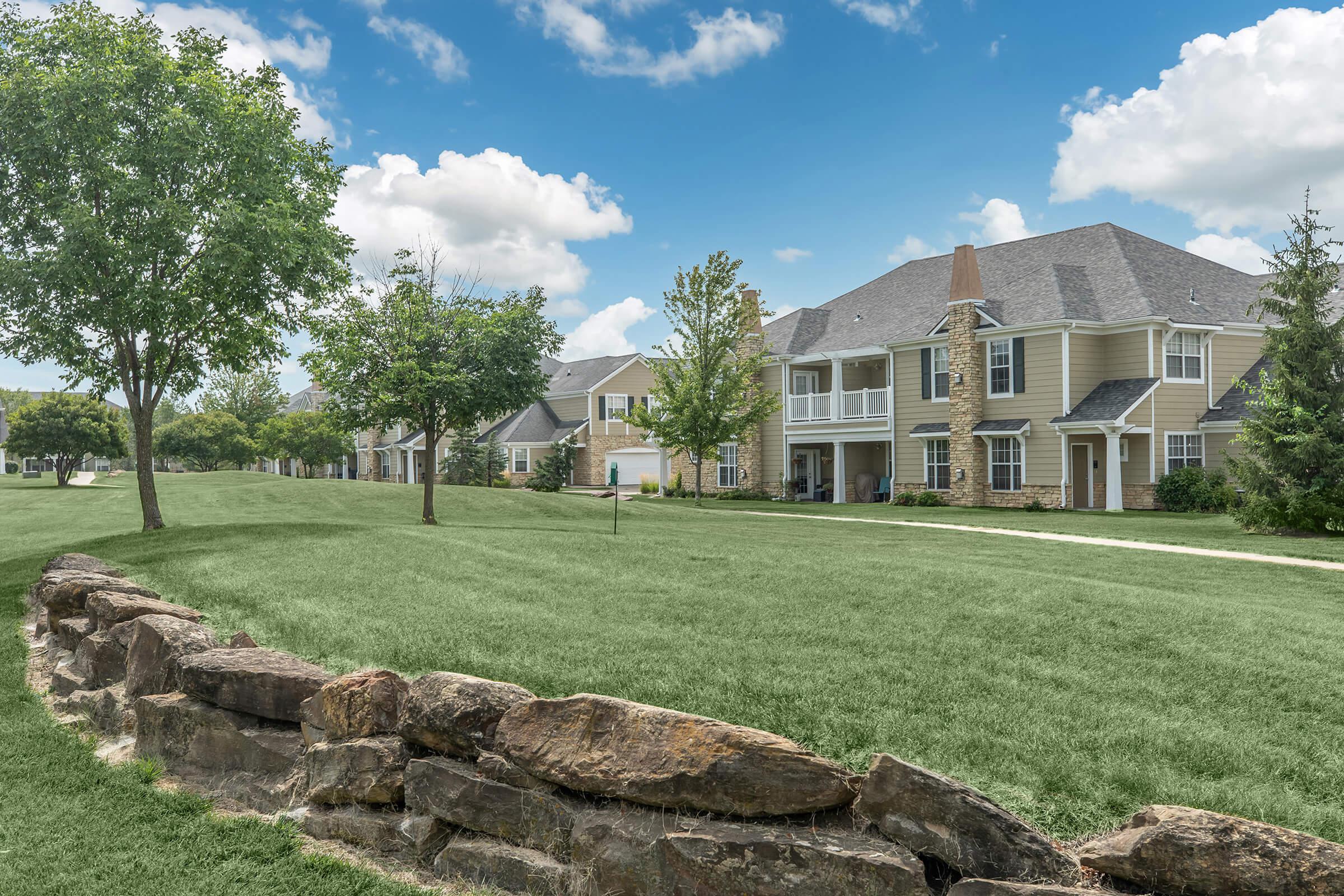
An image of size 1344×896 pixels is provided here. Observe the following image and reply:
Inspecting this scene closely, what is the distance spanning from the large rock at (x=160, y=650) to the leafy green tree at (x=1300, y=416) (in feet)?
60.4

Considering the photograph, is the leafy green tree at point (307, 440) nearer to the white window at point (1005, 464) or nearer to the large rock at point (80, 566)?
the white window at point (1005, 464)

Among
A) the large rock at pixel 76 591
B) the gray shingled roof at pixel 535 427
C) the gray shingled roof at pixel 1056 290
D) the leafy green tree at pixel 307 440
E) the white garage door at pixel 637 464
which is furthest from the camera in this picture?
the leafy green tree at pixel 307 440

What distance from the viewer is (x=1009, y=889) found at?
9.58 feet

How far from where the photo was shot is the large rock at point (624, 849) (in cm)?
349

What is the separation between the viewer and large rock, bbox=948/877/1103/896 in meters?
2.88

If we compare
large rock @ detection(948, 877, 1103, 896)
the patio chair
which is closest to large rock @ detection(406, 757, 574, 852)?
large rock @ detection(948, 877, 1103, 896)

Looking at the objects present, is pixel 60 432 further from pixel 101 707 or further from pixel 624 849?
pixel 624 849

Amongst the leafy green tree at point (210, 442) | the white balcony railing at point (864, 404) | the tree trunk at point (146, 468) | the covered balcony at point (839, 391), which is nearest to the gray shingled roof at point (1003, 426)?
the covered balcony at point (839, 391)

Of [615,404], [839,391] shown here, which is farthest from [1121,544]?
[615,404]

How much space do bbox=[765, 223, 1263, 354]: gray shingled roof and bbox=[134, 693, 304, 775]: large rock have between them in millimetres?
24199

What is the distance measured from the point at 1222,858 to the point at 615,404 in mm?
44583

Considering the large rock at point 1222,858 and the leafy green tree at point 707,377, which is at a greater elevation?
the leafy green tree at point 707,377

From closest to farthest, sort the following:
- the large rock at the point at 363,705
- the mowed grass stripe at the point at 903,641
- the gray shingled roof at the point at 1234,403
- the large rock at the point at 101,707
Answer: the mowed grass stripe at the point at 903,641
the large rock at the point at 363,705
the large rock at the point at 101,707
the gray shingled roof at the point at 1234,403

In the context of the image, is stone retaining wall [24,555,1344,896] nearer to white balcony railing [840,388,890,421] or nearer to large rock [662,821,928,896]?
large rock [662,821,928,896]
